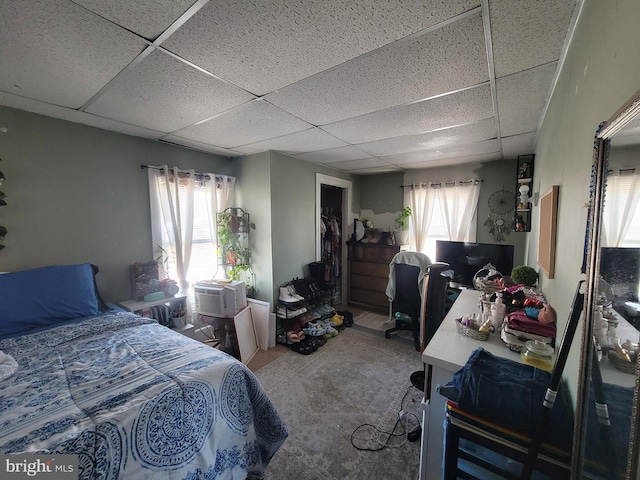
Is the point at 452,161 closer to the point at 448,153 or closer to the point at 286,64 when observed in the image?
the point at 448,153

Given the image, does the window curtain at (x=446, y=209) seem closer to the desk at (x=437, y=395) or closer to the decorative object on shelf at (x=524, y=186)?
the decorative object on shelf at (x=524, y=186)

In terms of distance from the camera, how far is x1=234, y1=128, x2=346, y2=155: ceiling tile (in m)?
2.35

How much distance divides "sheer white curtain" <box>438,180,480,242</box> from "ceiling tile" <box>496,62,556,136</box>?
56.2 inches

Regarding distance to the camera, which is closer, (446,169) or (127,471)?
(127,471)

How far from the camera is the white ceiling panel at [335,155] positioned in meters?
2.86

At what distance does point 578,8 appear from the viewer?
0.90 metres

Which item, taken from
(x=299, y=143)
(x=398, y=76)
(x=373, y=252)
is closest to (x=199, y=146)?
(x=299, y=143)

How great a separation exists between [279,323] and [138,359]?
74.3 inches

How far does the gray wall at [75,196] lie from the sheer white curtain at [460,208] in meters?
3.68

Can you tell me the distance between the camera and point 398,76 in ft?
4.46

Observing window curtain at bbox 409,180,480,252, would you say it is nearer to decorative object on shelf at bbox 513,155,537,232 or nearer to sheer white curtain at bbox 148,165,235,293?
decorative object on shelf at bbox 513,155,537,232

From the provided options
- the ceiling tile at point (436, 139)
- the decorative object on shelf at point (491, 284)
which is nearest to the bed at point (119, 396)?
the decorative object on shelf at point (491, 284)

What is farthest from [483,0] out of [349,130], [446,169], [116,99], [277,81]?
[446,169]

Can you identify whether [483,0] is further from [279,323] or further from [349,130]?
[279,323]
